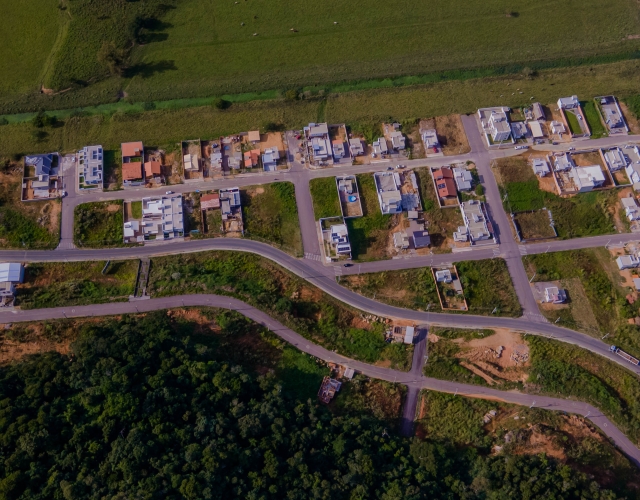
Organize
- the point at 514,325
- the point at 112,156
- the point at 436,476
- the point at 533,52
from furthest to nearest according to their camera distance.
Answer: the point at 533,52 < the point at 112,156 < the point at 514,325 < the point at 436,476

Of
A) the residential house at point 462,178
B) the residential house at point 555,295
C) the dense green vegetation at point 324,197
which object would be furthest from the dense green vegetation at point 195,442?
the residential house at point 462,178

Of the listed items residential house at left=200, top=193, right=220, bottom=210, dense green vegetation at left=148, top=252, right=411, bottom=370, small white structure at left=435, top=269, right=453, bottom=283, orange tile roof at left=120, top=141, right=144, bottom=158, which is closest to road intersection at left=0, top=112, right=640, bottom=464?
dense green vegetation at left=148, top=252, right=411, bottom=370

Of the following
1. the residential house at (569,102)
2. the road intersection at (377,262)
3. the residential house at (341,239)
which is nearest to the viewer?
the road intersection at (377,262)

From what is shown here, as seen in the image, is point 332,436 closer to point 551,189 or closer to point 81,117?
point 551,189

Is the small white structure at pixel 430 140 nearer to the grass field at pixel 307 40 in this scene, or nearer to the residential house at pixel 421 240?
the grass field at pixel 307 40

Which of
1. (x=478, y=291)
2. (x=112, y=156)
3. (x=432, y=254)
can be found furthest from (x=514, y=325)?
(x=112, y=156)

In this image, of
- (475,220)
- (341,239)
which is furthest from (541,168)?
(341,239)
